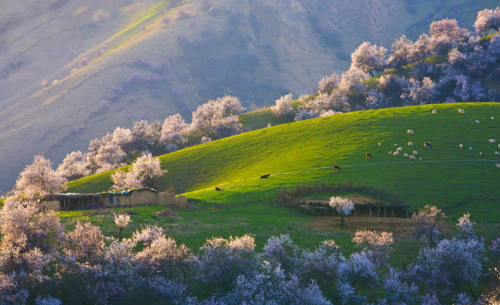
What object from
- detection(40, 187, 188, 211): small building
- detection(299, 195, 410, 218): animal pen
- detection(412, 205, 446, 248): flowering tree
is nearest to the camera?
detection(412, 205, 446, 248): flowering tree

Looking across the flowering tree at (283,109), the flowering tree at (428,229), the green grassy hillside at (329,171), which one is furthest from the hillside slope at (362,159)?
the flowering tree at (283,109)

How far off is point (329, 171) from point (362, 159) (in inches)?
305

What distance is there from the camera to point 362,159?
63.1 metres

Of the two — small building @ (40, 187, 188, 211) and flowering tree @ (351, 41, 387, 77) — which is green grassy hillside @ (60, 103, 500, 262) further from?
flowering tree @ (351, 41, 387, 77)

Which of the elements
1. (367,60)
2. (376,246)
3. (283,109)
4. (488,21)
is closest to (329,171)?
(376,246)

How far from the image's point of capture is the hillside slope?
170 feet

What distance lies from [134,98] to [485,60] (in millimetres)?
146604

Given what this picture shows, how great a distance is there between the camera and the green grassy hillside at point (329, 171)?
4053 cm

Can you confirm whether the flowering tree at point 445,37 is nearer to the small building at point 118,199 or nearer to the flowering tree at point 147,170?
the flowering tree at point 147,170

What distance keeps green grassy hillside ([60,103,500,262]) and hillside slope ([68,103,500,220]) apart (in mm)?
158

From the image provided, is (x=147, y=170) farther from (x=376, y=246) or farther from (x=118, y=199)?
(x=376, y=246)

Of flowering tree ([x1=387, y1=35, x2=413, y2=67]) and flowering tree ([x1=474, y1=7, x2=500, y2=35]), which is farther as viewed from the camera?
flowering tree ([x1=387, y1=35, x2=413, y2=67])

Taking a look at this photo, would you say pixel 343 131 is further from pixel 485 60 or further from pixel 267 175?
pixel 485 60

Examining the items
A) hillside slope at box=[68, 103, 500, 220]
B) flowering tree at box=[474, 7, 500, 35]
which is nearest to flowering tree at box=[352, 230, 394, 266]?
hillside slope at box=[68, 103, 500, 220]
